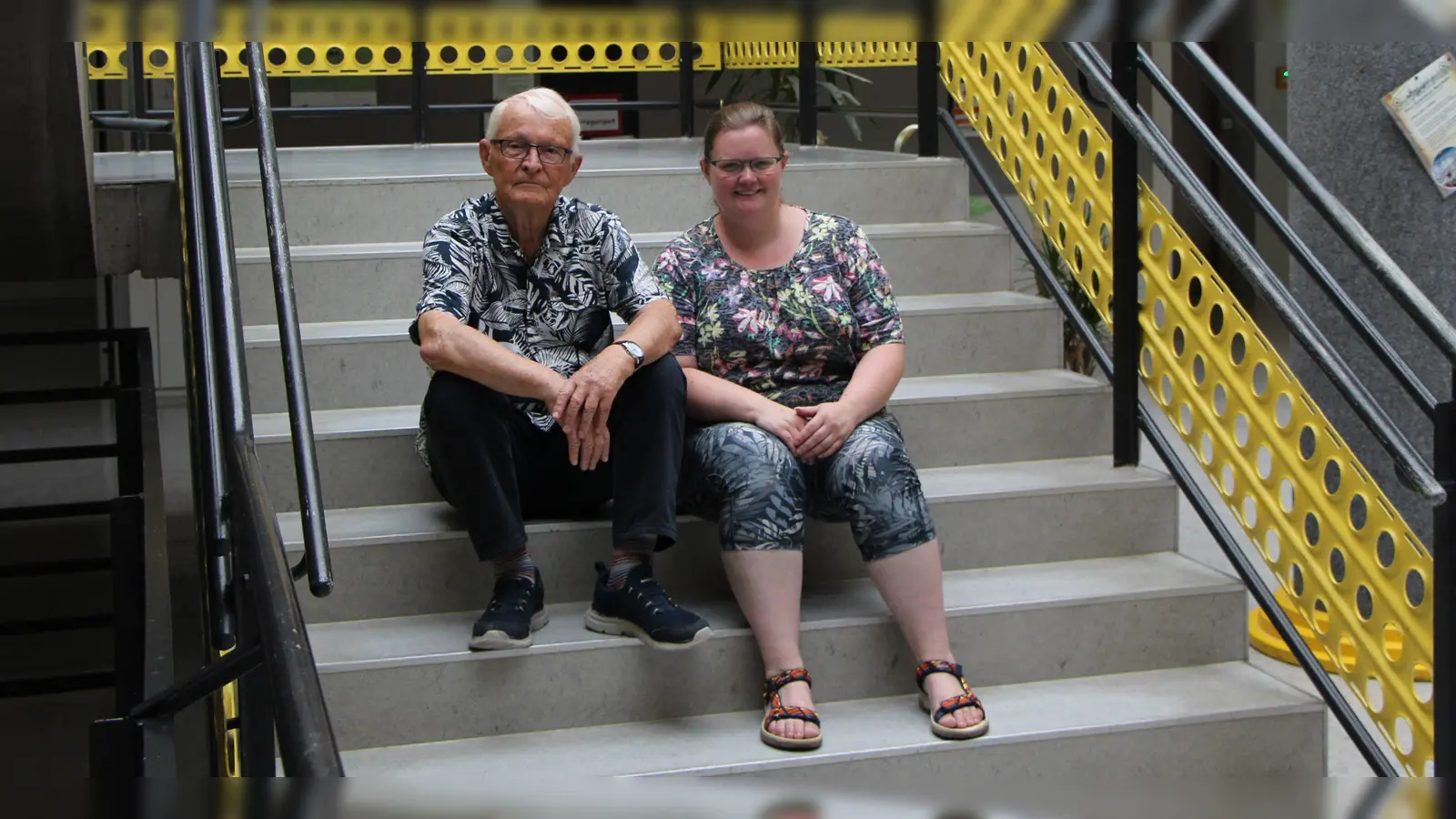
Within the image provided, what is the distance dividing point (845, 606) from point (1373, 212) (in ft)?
5.55

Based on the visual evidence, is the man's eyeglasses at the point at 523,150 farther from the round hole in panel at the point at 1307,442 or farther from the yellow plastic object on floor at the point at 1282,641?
the yellow plastic object on floor at the point at 1282,641

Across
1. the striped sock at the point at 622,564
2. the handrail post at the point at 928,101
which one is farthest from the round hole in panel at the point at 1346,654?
the handrail post at the point at 928,101

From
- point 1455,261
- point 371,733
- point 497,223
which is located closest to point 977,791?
point 371,733

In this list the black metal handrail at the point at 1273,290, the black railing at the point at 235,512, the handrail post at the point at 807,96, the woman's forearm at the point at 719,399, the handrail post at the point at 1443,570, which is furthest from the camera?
the handrail post at the point at 807,96

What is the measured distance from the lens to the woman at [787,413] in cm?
260

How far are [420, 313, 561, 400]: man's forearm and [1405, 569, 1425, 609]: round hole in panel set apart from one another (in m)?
1.59

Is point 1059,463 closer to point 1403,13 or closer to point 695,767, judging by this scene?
point 695,767

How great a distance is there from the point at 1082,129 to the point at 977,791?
3.51 meters

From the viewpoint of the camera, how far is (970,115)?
4.14m

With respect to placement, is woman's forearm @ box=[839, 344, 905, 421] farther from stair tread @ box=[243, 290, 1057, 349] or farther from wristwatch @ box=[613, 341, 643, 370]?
stair tread @ box=[243, 290, 1057, 349]

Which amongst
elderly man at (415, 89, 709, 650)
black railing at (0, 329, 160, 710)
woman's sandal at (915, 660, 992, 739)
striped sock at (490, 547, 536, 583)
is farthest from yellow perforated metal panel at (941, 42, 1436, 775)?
black railing at (0, 329, 160, 710)

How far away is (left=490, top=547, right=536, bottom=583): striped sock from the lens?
2.63 metres

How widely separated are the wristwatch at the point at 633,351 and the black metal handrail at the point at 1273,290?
0.93 meters

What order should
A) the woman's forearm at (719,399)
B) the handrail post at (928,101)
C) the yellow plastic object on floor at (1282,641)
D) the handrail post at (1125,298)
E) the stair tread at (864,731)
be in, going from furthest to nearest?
1. the handrail post at (928,101)
2. the yellow plastic object on floor at (1282,641)
3. the handrail post at (1125,298)
4. the woman's forearm at (719,399)
5. the stair tread at (864,731)
